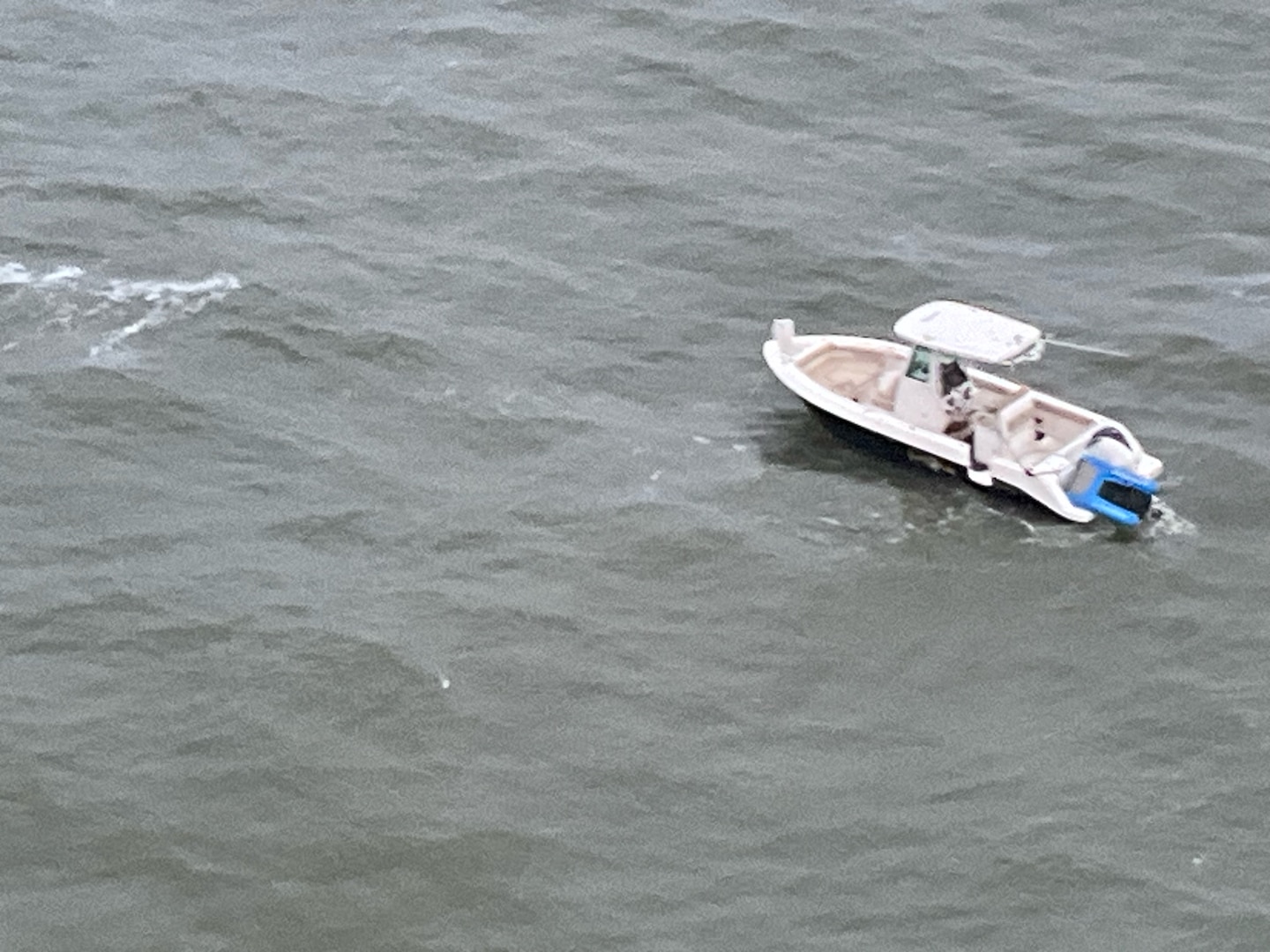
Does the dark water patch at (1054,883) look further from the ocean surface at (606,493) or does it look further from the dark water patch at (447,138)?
the dark water patch at (447,138)

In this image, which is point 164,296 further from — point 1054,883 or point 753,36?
point 1054,883

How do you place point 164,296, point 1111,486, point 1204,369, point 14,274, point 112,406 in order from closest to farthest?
point 1111,486
point 112,406
point 1204,369
point 164,296
point 14,274

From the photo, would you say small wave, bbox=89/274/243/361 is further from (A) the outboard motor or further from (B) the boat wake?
(A) the outboard motor

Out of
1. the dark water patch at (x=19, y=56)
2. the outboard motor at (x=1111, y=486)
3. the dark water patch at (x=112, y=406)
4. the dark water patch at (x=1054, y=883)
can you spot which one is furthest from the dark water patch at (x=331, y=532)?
the dark water patch at (x=19, y=56)

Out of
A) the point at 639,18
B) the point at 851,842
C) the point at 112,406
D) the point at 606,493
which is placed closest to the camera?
the point at 851,842

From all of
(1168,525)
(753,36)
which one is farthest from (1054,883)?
(753,36)

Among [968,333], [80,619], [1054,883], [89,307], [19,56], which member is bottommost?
[1054,883]

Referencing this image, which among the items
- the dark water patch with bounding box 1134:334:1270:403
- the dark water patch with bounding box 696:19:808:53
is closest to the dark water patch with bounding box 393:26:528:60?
the dark water patch with bounding box 696:19:808:53

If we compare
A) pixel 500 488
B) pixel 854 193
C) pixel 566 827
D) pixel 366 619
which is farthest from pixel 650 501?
pixel 854 193
